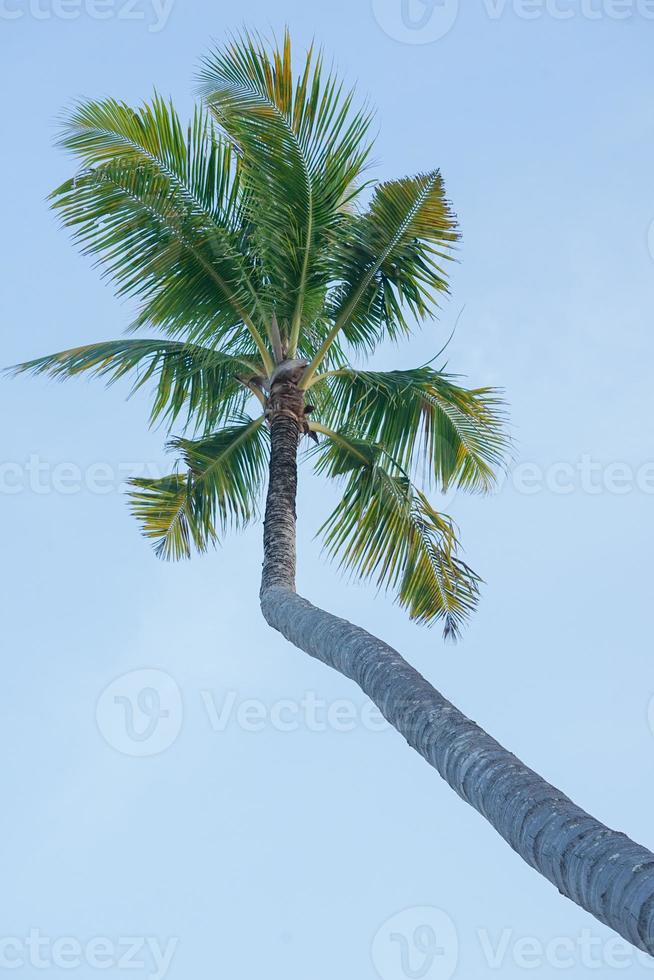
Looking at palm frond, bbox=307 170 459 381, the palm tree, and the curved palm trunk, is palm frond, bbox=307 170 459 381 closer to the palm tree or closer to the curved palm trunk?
the palm tree

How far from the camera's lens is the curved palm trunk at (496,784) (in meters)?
3.26

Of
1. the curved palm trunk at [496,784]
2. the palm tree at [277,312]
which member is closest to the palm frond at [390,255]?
the palm tree at [277,312]

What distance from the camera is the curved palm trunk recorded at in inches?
128

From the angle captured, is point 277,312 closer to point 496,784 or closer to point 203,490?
point 203,490

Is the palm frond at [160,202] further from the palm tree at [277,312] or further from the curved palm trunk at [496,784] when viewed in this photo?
the curved palm trunk at [496,784]

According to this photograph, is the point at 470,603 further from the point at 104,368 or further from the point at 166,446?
the point at 104,368

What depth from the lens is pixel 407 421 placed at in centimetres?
983

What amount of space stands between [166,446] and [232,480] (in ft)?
3.21

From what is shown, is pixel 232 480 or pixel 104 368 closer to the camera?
pixel 104 368

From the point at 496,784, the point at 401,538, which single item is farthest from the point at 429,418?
the point at 496,784

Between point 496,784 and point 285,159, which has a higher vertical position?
point 285,159

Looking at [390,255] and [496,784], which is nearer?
[496,784]

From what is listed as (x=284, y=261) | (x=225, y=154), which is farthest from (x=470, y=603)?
(x=225, y=154)

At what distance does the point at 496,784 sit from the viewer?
420 centimetres
